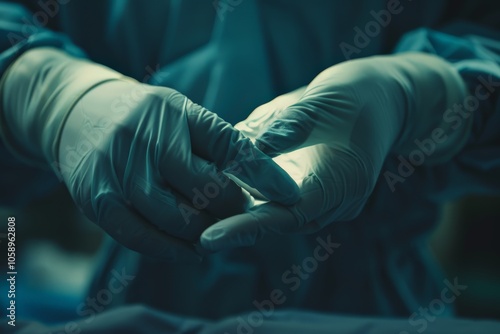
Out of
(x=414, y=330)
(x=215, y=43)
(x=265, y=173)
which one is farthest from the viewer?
(x=215, y=43)

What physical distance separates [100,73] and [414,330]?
20.9 inches

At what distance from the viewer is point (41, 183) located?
89cm

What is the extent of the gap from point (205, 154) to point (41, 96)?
0.97 ft

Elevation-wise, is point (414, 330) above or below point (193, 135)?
below

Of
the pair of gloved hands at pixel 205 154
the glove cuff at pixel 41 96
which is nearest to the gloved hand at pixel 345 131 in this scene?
the pair of gloved hands at pixel 205 154

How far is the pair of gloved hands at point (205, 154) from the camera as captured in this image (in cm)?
62

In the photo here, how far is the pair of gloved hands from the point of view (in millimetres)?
616

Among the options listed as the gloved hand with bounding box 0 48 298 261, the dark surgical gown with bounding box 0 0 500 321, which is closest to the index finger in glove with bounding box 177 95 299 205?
the gloved hand with bounding box 0 48 298 261

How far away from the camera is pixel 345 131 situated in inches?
27.6

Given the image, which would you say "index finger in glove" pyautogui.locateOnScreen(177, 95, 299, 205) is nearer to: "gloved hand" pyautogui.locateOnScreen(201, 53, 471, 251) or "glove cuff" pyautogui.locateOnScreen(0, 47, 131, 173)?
"gloved hand" pyautogui.locateOnScreen(201, 53, 471, 251)

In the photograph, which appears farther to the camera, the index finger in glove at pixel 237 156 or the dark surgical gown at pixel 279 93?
the dark surgical gown at pixel 279 93

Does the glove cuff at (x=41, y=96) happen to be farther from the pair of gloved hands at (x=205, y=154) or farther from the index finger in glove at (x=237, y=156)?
the index finger in glove at (x=237, y=156)

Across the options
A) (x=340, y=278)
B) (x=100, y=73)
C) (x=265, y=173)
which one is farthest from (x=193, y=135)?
(x=340, y=278)

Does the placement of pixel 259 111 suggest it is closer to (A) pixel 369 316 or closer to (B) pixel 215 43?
(B) pixel 215 43
